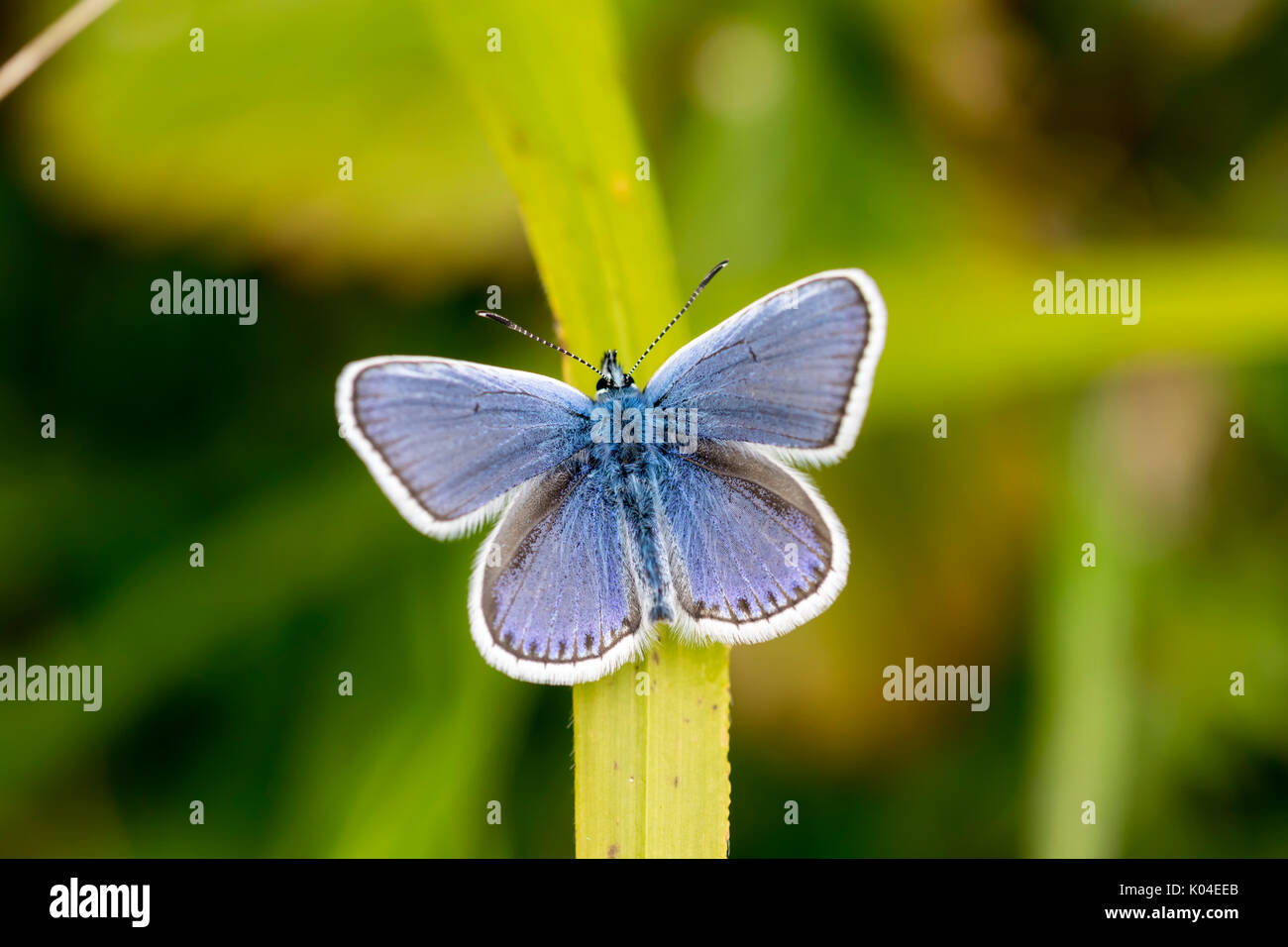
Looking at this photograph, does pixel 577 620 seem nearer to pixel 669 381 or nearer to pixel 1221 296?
pixel 669 381

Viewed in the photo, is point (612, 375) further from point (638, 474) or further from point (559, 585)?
point (559, 585)

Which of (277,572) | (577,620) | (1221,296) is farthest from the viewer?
(277,572)

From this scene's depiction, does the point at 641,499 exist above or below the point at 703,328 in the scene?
below

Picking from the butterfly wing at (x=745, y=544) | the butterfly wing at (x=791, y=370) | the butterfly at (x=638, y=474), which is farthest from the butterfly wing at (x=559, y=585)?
the butterfly wing at (x=791, y=370)

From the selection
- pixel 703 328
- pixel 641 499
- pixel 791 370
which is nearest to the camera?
pixel 791 370

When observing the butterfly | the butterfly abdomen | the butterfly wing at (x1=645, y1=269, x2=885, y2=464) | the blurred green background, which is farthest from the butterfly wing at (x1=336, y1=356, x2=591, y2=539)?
the blurred green background

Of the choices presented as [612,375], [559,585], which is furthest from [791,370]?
[559,585]
